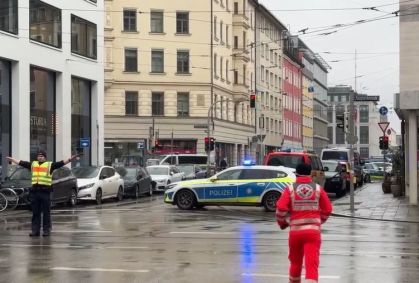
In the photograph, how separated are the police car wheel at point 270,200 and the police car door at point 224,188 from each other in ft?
3.24

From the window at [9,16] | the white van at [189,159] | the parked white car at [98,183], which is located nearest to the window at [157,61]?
the white van at [189,159]

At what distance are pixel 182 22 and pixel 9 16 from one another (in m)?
31.9

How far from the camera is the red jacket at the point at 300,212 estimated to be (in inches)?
318

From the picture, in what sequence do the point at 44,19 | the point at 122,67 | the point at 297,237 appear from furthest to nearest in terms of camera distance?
the point at 122,67 → the point at 44,19 → the point at 297,237

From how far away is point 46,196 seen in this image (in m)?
15.8

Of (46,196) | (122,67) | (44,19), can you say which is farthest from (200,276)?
(122,67)

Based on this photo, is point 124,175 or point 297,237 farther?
point 124,175

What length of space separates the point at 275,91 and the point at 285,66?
8259 mm

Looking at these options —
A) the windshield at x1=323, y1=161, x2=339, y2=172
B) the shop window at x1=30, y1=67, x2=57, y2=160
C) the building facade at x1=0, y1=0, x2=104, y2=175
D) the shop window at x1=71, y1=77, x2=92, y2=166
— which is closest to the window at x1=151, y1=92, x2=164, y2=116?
the building facade at x1=0, y1=0, x2=104, y2=175

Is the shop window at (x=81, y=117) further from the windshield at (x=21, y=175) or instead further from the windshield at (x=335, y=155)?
the windshield at (x=335, y=155)

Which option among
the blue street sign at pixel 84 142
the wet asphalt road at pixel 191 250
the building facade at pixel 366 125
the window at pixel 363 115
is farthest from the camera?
the window at pixel 363 115

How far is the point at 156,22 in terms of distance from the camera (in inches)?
2542

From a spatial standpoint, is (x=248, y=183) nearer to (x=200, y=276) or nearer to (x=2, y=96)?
(x=200, y=276)

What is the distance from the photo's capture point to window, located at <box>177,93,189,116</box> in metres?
64.4
